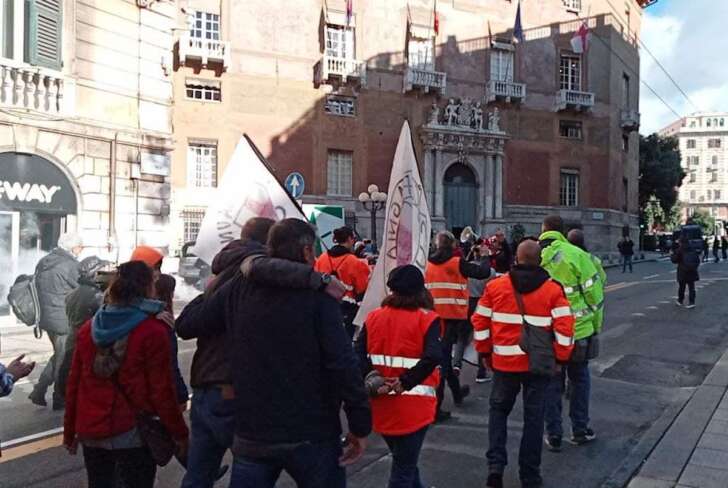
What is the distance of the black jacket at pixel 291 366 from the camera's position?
2.68 meters

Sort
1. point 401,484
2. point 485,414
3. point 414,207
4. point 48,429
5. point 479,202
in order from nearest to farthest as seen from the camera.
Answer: point 401,484
point 414,207
point 48,429
point 485,414
point 479,202

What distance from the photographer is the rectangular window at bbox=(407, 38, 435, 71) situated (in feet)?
101

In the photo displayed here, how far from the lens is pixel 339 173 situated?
30.0 m

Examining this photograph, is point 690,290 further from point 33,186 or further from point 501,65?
point 501,65

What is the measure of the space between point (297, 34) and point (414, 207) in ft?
84.0

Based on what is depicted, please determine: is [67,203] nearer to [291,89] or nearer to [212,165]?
[212,165]

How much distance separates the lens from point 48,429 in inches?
237

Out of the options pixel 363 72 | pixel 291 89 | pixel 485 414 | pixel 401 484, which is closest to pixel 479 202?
pixel 363 72

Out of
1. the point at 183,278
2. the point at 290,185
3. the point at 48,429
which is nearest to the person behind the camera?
the point at 48,429

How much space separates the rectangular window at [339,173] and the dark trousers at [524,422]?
25.4 meters

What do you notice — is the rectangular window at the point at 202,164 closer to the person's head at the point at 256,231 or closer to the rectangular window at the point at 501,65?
the rectangular window at the point at 501,65

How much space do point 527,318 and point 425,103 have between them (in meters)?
27.9

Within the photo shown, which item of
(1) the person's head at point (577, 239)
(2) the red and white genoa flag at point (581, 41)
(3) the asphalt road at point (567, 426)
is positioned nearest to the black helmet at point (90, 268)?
(3) the asphalt road at point (567, 426)

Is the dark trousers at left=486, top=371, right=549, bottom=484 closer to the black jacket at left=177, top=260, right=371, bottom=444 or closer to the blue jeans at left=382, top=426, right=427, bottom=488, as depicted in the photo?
the blue jeans at left=382, top=426, right=427, bottom=488
